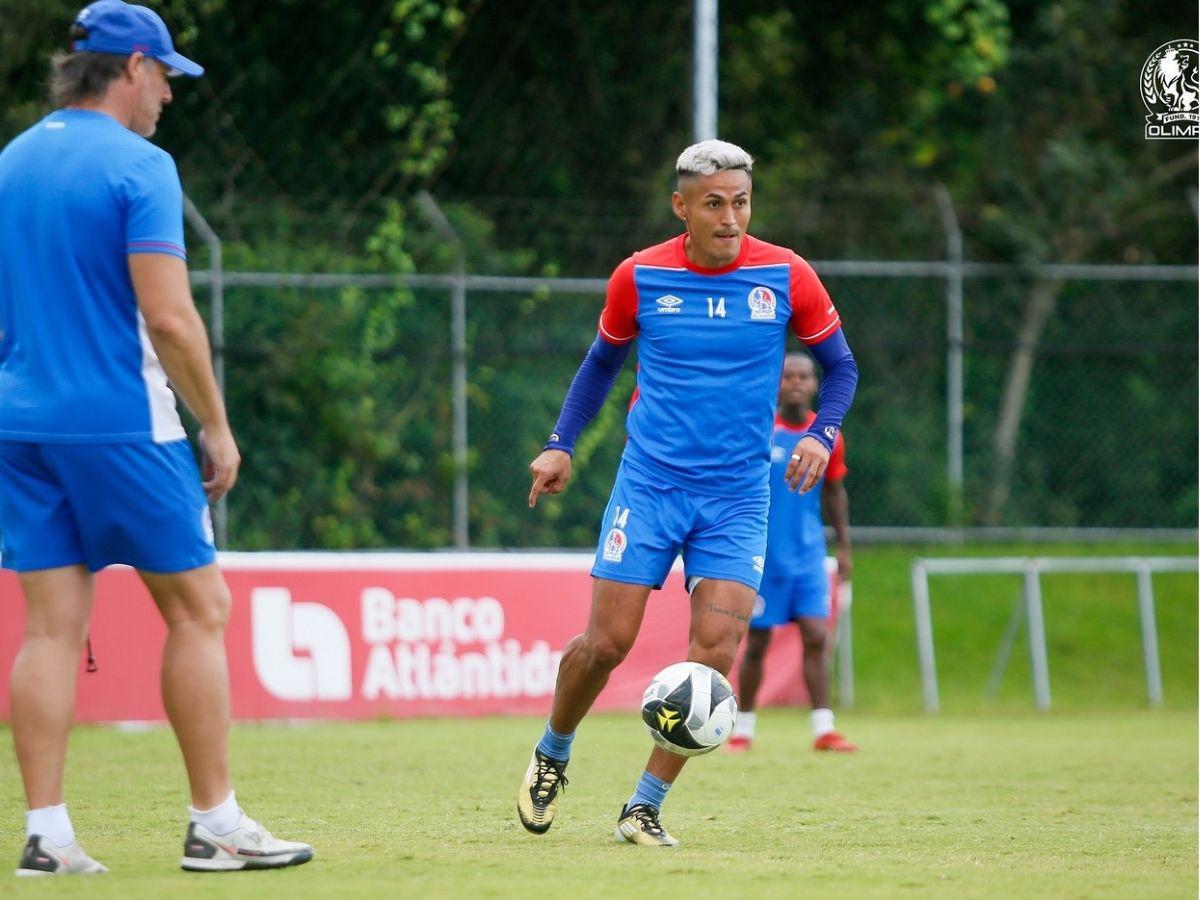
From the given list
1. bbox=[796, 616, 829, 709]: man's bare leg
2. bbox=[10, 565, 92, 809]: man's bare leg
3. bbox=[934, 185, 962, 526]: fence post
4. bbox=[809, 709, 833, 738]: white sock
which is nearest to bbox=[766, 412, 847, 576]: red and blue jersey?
bbox=[796, 616, 829, 709]: man's bare leg

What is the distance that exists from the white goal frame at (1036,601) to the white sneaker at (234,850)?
372 inches

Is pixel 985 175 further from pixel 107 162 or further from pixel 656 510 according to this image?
pixel 107 162

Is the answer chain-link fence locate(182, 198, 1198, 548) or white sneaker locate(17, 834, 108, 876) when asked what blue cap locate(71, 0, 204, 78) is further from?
chain-link fence locate(182, 198, 1198, 548)

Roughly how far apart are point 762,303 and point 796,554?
5.00 m

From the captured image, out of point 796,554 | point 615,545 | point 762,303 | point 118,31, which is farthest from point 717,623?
point 796,554

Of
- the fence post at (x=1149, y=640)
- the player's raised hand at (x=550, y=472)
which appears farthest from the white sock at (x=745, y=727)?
the fence post at (x=1149, y=640)

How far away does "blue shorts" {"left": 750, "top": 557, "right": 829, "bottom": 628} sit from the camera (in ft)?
35.6

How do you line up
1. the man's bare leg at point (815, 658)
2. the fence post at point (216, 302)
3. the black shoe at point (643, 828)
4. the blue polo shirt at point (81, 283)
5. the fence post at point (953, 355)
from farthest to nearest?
1. the fence post at point (953, 355)
2. the fence post at point (216, 302)
3. the man's bare leg at point (815, 658)
4. the black shoe at point (643, 828)
5. the blue polo shirt at point (81, 283)

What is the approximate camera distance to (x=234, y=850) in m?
5.00

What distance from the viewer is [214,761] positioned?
495 centimetres

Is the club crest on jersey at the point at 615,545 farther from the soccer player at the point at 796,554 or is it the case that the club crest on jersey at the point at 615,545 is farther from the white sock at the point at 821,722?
the soccer player at the point at 796,554

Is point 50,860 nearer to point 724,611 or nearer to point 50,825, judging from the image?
point 50,825

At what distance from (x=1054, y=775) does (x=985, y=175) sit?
12390 millimetres

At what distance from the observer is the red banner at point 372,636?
11.6 m
